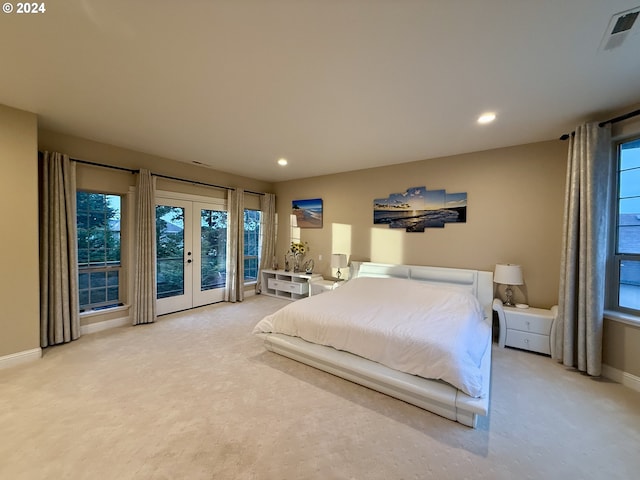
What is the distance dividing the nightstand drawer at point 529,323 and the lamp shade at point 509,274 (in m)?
0.38

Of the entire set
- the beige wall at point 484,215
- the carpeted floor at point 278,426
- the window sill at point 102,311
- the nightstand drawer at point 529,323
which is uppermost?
the beige wall at point 484,215

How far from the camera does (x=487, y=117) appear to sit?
2650 mm

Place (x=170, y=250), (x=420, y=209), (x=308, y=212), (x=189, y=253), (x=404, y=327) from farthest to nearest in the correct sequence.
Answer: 1. (x=308, y=212)
2. (x=189, y=253)
3. (x=170, y=250)
4. (x=420, y=209)
5. (x=404, y=327)

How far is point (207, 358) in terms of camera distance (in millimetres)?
2859

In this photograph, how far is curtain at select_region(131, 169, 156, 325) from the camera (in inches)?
151

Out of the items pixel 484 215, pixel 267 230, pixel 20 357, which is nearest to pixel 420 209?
pixel 484 215

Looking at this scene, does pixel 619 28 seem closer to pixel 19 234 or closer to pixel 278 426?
pixel 278 426

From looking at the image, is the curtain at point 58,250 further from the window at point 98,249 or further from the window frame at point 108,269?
the window at point 98,249

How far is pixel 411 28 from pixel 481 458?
2715 millimetres

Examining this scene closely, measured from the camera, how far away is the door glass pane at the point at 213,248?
4.90 metres

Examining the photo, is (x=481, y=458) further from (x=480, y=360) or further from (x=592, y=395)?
(x=592, y=395)

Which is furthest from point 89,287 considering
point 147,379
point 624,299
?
point 624,299

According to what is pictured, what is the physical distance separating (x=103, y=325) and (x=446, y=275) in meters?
5.13

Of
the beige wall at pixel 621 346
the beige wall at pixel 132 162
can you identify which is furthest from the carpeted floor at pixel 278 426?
the beige wall at pixel 132 162
